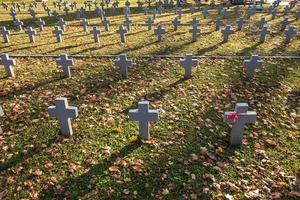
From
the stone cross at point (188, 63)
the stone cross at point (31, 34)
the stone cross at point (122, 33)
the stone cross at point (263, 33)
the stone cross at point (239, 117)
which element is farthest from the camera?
the stone cross at point (31, 34)

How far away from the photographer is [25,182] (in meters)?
4.70

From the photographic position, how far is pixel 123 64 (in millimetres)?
8305

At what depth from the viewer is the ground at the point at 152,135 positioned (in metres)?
4.67

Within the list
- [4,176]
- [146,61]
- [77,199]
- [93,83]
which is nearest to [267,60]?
[146,61]

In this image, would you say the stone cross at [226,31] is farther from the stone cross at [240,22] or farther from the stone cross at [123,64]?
the stone cross at [123,64]

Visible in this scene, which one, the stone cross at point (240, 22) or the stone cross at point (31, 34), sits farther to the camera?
the stone cross at point (240, 22)

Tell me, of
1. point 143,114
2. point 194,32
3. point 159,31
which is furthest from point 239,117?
point 159,31

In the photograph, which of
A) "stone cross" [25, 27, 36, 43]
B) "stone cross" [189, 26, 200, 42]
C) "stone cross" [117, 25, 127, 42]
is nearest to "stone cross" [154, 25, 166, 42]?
"stone cross" [189, 26, 200, 42]

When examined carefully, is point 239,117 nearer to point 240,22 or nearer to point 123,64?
point 123,64

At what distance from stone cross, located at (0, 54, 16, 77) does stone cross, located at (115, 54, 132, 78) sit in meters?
3.14

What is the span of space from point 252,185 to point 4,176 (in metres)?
4.29

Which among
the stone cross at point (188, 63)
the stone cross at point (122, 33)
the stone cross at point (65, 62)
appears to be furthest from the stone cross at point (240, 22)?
the stone cross at point (65, 62)

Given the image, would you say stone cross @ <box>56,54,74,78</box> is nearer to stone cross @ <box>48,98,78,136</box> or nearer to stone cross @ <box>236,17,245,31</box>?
stone cross @ <box>48,98,78,136</box>

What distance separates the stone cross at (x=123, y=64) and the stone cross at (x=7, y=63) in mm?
3135
